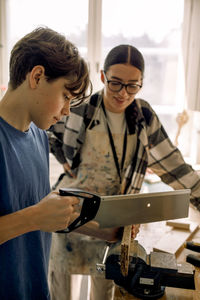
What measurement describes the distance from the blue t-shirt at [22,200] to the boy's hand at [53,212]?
9cm

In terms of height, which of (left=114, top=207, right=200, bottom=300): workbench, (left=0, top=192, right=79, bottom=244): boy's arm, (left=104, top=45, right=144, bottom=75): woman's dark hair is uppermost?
(left=104, top=45, right=144, bottom=75): woman's dark hair

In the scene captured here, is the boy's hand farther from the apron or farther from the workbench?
the apron

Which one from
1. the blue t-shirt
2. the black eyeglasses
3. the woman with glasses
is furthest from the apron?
the blue t-shirt

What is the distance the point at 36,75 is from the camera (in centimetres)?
81

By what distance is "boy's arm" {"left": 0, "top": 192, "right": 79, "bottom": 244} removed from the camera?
2.40 feet

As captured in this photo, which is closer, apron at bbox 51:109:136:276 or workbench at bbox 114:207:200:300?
workbench at bbox 114:207:200:300

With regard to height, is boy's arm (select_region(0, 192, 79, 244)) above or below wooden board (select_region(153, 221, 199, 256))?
above

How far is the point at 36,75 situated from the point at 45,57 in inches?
2.0

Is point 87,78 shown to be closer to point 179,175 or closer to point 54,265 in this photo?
point 179,175

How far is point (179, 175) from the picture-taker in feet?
4.74

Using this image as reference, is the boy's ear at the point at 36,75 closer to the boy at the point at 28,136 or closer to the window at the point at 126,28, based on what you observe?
the boy at the point at 28,136

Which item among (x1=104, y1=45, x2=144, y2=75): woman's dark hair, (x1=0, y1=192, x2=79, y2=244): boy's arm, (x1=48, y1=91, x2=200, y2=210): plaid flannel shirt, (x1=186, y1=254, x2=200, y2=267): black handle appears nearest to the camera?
(x1=0, y1=192, x2=79, y2=244): boy's arm

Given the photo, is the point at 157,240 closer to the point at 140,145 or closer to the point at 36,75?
the point at 140,145

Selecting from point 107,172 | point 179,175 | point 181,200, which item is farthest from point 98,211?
point 179,175
